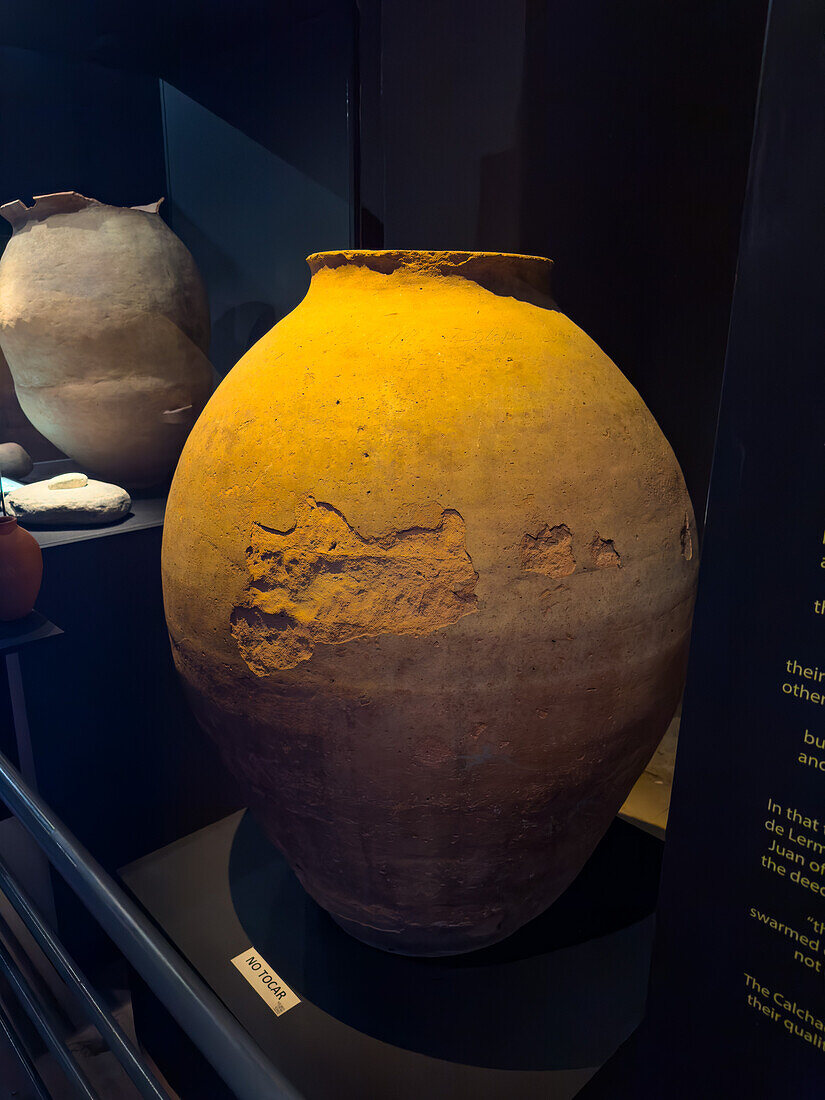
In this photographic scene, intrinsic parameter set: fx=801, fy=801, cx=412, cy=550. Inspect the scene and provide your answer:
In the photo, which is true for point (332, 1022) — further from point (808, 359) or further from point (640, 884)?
point (808, 359)

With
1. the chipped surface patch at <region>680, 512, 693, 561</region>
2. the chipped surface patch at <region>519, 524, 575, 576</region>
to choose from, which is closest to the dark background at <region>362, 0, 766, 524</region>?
the chipped surface patch at <region>680, 512, 693, 561</region>

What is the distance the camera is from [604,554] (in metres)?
1.18

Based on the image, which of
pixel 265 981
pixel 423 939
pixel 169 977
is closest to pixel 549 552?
pixel 169 977

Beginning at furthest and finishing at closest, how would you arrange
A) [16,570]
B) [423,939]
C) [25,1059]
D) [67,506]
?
[67,506]
[16,570]
[423,939]
[25,1059]

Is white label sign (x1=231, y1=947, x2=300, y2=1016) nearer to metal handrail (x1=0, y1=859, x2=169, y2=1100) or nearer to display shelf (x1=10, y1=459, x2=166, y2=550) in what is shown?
metal handrail (x1=0, y1=859, x2=169, y2=1100)

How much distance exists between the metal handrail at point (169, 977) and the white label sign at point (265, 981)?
0.60 m

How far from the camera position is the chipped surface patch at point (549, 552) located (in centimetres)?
113

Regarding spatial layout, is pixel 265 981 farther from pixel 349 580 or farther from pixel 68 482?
pixel 68 482

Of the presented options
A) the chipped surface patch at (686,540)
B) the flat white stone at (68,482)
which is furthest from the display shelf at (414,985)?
the flat white stone at (68,482)

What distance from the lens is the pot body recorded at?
1977 mm

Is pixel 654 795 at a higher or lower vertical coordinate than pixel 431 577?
lower

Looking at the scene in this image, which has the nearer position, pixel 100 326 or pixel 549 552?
pixel 549 552

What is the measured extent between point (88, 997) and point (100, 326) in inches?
77.0

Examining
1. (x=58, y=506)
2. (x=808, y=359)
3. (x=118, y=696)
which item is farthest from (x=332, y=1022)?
(x=58, y=506)
